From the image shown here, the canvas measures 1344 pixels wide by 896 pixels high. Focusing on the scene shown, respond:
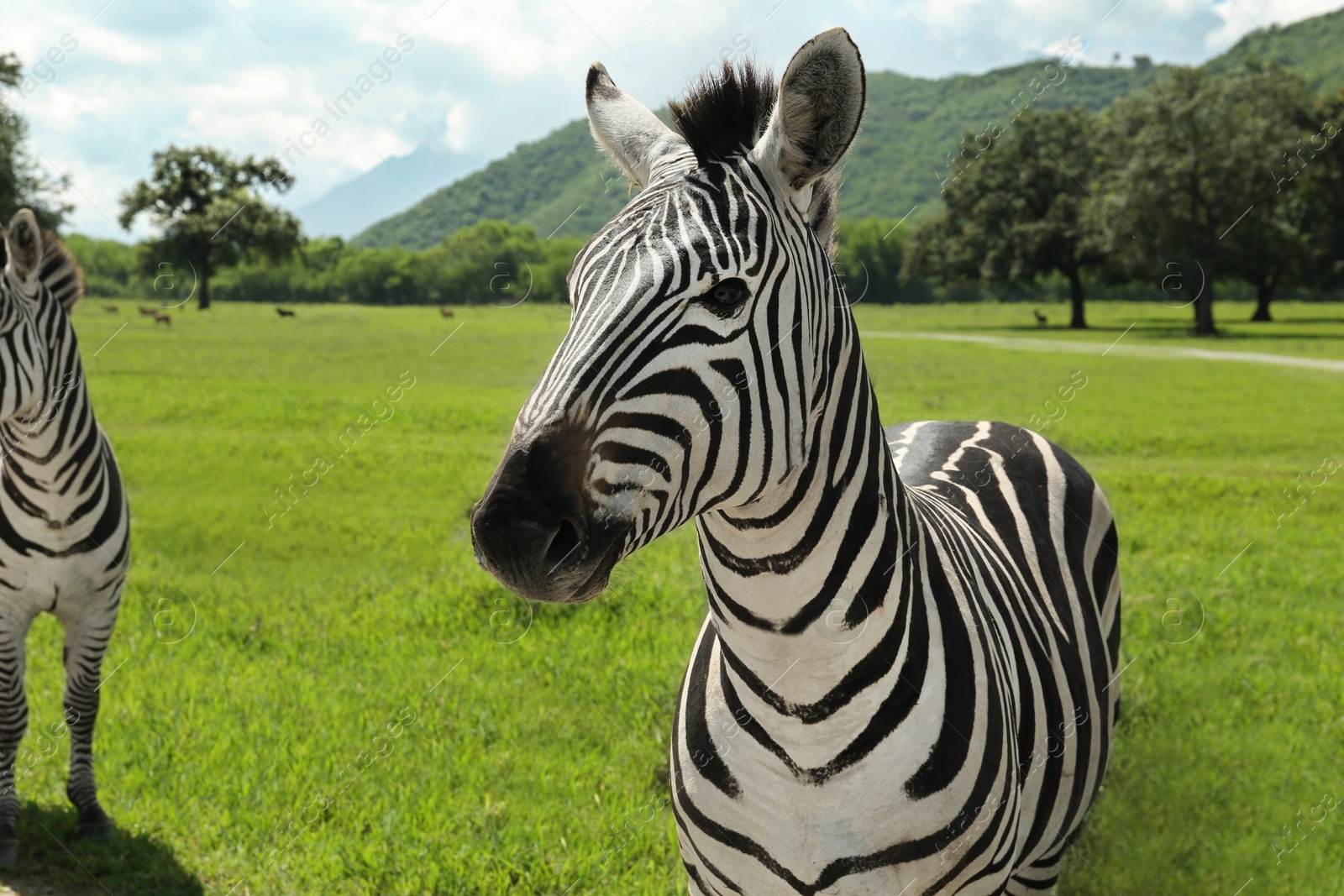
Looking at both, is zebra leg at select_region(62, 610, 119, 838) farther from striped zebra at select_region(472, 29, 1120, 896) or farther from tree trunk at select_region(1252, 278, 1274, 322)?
tree trunk at select_region(1252, 278, 1274, 322)

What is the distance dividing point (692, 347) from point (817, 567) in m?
0.62

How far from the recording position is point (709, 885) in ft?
7.86

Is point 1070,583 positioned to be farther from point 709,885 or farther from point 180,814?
point 180,814

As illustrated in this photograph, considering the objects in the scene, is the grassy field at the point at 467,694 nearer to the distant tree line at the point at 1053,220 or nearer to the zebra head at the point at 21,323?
the zebra head at the point at 21,323

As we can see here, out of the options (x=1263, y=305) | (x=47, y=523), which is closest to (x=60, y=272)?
(x=47, y=523)

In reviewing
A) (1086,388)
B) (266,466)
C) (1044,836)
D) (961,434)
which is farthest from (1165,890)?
(1086,388)

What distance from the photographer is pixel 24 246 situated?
15.4 ft

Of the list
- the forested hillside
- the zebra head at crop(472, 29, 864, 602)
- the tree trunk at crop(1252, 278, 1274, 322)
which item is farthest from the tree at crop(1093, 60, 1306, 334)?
the zebra head at crop(472, 29, 864, 602)

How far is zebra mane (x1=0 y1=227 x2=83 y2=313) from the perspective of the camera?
17.4 ft

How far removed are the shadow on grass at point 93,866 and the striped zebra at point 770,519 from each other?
3.41m

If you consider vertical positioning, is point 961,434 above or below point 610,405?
below

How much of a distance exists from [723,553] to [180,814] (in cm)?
441

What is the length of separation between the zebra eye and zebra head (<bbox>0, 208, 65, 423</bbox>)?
426cm

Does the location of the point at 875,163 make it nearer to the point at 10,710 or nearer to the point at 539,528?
the point at 10,710
